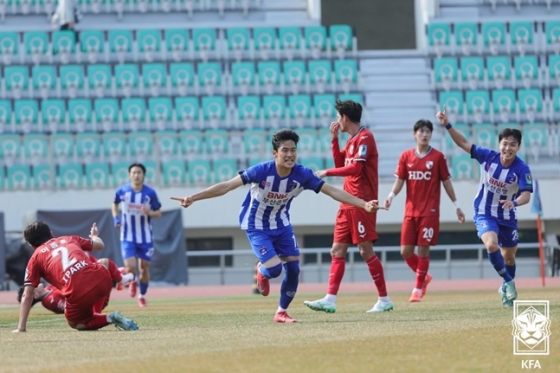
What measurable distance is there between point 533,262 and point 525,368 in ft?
64.8

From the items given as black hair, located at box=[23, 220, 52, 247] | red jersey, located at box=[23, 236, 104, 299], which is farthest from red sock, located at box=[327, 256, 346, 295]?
black hair, located at box=[23, 220, 52, 247]

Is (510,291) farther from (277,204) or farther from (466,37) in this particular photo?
(466,37)

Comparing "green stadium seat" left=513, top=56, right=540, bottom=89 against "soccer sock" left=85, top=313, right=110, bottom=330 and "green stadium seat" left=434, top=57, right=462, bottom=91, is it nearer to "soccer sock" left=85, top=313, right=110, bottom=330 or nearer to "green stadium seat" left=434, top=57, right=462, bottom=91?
"green stadium seat" left=434, top=57, right=462, bottom=91

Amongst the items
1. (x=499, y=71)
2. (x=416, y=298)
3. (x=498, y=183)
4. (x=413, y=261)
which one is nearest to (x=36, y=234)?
(x=498, y=183)

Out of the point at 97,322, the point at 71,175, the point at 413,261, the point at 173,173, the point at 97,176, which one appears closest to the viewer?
the point at 97,322

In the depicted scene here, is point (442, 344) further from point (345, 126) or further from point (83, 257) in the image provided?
point (345, 126)

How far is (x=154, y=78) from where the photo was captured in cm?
2898

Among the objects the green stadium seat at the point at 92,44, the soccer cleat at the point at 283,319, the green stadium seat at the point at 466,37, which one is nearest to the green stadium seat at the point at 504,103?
the green stadium seat at the point at 466,37

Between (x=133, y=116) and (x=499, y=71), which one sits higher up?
(x=499, y=71)

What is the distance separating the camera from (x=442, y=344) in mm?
7734

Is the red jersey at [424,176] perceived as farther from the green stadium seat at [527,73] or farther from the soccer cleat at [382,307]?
the green stadium seat at [527,73]

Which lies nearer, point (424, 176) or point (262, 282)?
point (262, 282)

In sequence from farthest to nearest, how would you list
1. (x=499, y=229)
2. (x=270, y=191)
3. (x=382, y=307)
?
(x=499, y=229), (x=382, y=307), (x=270, y=191)

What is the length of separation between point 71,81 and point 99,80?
2.27 ft
